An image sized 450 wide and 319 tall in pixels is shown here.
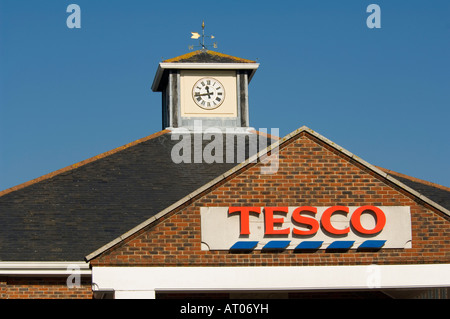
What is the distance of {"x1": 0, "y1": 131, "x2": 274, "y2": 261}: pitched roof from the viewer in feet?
75.5

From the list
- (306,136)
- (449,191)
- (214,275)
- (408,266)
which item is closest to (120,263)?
(214,275)

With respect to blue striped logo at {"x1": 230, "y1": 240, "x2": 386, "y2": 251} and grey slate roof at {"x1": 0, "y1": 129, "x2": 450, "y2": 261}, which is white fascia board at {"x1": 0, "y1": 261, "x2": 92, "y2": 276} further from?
blue striped logo at {"x1": 230, "y1": 240, "x2": 386, "y2": 251}

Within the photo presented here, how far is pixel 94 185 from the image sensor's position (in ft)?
85.8

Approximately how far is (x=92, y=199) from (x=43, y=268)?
3.51 m

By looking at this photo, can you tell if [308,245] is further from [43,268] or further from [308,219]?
[43,268]

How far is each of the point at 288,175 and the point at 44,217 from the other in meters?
7.69

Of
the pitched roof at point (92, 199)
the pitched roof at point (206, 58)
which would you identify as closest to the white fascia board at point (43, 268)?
the pitched roof at point (92, 199)

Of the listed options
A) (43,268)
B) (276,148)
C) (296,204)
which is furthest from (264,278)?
(43,268)

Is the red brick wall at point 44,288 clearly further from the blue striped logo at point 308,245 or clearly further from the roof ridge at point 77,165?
the blue striped logo at point 308,245

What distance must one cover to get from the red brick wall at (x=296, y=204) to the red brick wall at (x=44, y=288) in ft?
12.4

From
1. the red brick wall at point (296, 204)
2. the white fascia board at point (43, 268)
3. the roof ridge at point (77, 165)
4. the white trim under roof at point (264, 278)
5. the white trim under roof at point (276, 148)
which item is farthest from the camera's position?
the roof ridge at point (77, 165)

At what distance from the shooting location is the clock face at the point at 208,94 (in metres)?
32.7

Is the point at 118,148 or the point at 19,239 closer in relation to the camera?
the point at 19,239
